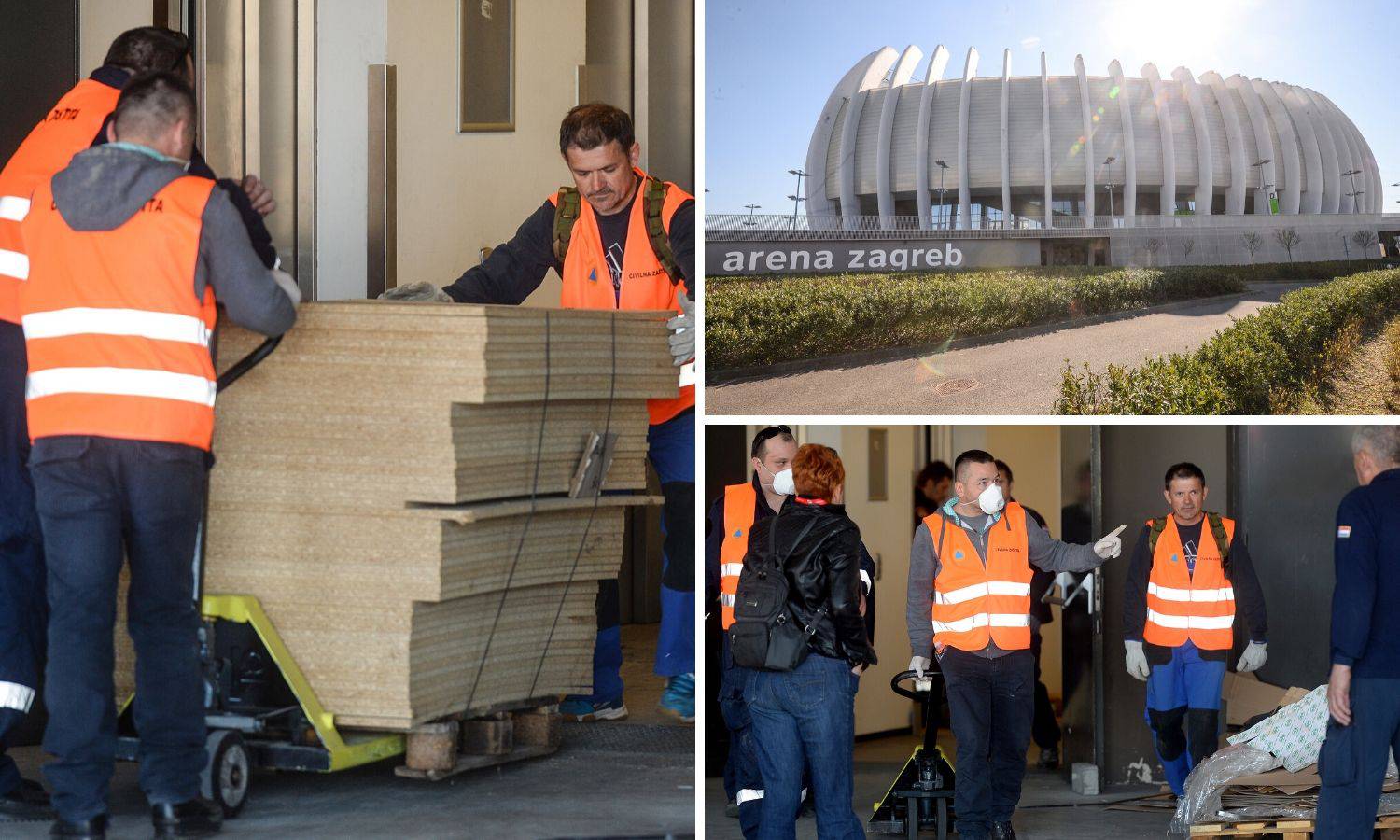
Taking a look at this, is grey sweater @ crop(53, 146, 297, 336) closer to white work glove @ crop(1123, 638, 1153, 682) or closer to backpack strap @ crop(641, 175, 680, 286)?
backpack strap @ crop(641, 175, 680, 286)

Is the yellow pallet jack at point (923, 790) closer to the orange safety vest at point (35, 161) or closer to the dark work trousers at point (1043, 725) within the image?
the dark work trousers at point (1043, 725)

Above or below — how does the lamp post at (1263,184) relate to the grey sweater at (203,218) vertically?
above

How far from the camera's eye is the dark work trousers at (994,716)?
193 inches

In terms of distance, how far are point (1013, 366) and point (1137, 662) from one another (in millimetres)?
1272

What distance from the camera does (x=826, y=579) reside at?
13.6ft

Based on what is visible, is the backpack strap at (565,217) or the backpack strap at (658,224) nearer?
the backpack strap at (658,224)

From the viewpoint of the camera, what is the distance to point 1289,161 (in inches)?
208

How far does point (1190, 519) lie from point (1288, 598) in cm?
93

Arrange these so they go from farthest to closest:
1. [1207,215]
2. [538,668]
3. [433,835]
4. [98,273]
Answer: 1. [1207,215]
2. [538,668]
3. [433,835]
4. [98,273]

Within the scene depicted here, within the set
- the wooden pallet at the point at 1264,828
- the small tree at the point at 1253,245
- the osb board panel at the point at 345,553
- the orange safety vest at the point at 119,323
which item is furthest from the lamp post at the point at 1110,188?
the orange safety vest at the point at 119,323

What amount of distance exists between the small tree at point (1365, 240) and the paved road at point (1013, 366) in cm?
22

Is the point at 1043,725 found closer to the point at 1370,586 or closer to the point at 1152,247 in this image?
the point at 1152,247

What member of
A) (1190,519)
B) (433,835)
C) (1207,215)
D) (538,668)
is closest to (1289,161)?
(1207,215)

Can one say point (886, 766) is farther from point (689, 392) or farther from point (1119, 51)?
point (1119, 51)
